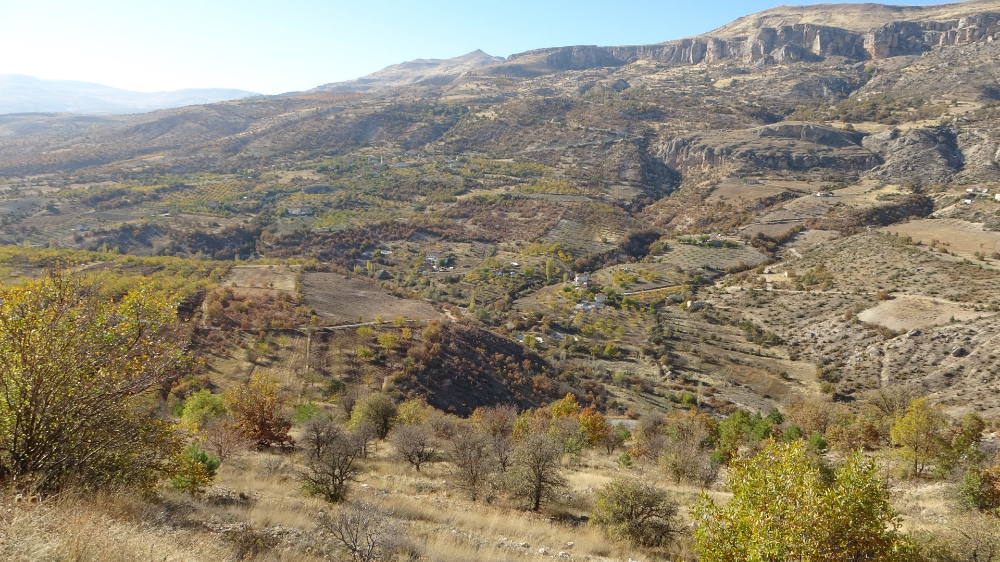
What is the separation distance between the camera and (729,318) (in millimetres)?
58406

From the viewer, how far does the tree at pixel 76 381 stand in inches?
256

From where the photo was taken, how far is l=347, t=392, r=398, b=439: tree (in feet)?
81.0

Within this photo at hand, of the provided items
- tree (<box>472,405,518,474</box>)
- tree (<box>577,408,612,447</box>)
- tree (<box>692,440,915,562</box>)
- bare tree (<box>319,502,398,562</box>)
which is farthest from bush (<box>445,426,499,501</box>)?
tree (<box>577,408,612,447</box>)

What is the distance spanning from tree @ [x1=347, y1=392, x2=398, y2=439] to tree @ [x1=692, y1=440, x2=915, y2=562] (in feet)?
67.0

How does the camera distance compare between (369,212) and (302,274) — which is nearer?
(302,274)

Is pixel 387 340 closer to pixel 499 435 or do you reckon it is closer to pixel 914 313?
pixel 499 435

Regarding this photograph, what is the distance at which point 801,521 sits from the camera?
639 centimetres

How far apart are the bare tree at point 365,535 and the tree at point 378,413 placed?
15.5 metres

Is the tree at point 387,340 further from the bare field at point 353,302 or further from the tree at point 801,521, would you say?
the tree at point 801,521

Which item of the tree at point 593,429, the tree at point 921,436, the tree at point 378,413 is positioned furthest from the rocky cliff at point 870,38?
the tree at point 378,413

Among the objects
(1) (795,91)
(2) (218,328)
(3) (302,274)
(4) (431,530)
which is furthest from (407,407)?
(1) (795,91)

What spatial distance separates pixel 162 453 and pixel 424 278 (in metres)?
65.6

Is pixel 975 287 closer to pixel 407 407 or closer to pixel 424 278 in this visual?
pixel 407 407

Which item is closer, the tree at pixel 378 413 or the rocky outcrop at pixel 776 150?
the tree at pixel 378 413
